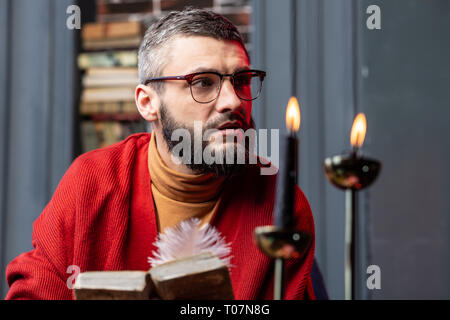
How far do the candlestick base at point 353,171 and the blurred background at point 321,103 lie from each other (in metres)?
1.35

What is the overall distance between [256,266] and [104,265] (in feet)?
1.10

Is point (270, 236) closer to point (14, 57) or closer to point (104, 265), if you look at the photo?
point (104, 265)

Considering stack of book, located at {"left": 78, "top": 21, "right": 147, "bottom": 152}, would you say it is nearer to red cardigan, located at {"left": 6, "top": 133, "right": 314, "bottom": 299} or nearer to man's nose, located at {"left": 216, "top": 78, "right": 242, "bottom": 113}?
red cardigan, located at {"left": 6, "top": 133, "right": 314, "bottom": 299}

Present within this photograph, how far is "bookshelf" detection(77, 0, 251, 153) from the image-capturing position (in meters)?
1.95

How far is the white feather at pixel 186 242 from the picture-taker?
3.49ft

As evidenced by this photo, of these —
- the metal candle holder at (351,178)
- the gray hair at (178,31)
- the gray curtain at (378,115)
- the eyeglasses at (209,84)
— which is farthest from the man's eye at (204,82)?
the gray curtain at (378,115)

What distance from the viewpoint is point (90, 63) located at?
1.96 meters

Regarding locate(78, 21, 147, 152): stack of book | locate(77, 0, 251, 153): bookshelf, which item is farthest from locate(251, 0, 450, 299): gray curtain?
locate(78, 21, 147, 152): stack of book

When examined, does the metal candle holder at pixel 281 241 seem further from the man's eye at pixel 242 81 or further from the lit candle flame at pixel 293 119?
the man's eye at pixel 242 81

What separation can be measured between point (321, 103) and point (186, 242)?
3.12ft

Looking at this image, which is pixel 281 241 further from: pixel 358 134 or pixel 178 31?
pixel 178 31

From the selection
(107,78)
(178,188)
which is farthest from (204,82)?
(107,78)

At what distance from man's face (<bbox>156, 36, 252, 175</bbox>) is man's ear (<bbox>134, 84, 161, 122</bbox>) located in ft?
0.20

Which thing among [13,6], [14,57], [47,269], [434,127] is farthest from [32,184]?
[434,127]
